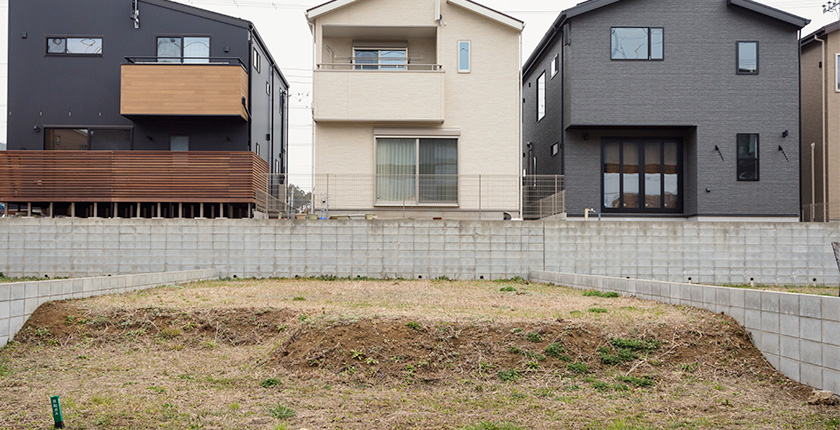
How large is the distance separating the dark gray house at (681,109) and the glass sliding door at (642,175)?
1.0 inches

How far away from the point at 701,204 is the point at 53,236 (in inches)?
546

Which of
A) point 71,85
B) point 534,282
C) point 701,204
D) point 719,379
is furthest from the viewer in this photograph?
point 71,85

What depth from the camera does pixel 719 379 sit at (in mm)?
5340

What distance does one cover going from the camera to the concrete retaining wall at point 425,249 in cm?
1225

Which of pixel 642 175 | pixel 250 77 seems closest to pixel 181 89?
pixel 250 77

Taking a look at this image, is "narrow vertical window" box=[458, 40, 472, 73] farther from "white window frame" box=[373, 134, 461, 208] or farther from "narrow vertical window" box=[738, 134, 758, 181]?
"narrow vertical window" box=[738, 134, 758, 181]

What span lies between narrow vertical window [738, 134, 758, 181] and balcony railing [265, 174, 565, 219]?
4346 millimetres

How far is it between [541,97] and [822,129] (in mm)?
7287

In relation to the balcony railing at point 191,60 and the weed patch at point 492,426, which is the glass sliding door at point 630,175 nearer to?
the balcony railing at point 191,60

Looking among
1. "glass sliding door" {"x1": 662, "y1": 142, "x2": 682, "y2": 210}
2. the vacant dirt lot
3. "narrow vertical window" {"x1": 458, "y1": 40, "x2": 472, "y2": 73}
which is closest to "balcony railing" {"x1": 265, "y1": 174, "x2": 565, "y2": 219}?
"narrow vertical window" {"x1": 458, "y1": 40, "x2": 472, "y2": 73}

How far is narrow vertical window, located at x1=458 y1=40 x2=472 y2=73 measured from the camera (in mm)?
14891

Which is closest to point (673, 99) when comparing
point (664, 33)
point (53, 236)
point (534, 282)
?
point (664, 33)

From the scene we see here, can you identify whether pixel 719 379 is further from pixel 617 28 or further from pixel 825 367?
pixel 617 28

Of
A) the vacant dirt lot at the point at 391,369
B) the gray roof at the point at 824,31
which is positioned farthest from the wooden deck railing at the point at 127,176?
the gray roof at the point at 824,31
